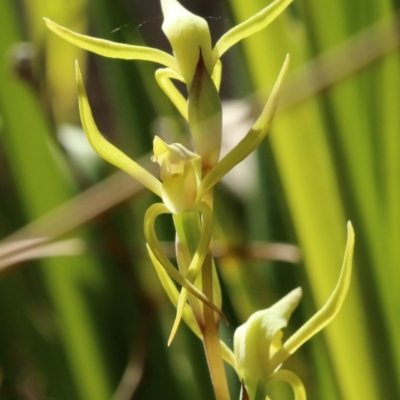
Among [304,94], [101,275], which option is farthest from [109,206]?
[101,275]

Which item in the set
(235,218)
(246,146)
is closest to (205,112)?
(246,146)

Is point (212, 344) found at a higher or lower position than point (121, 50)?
lower

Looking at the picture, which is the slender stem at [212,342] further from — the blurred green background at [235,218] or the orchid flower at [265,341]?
the blurred green background at [235,218]

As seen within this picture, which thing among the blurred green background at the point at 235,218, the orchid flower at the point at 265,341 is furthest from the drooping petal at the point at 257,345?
the blurred green background at the point at 235,218

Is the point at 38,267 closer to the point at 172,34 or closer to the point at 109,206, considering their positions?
the point at 109,206

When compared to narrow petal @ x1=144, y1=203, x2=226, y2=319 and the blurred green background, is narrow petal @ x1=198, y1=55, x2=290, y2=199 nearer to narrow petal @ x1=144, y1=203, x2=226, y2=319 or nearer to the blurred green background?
narrow petal @ x1=144, y1=203, x2=226, y2=319

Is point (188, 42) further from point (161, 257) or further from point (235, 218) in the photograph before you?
point (235, 218)
